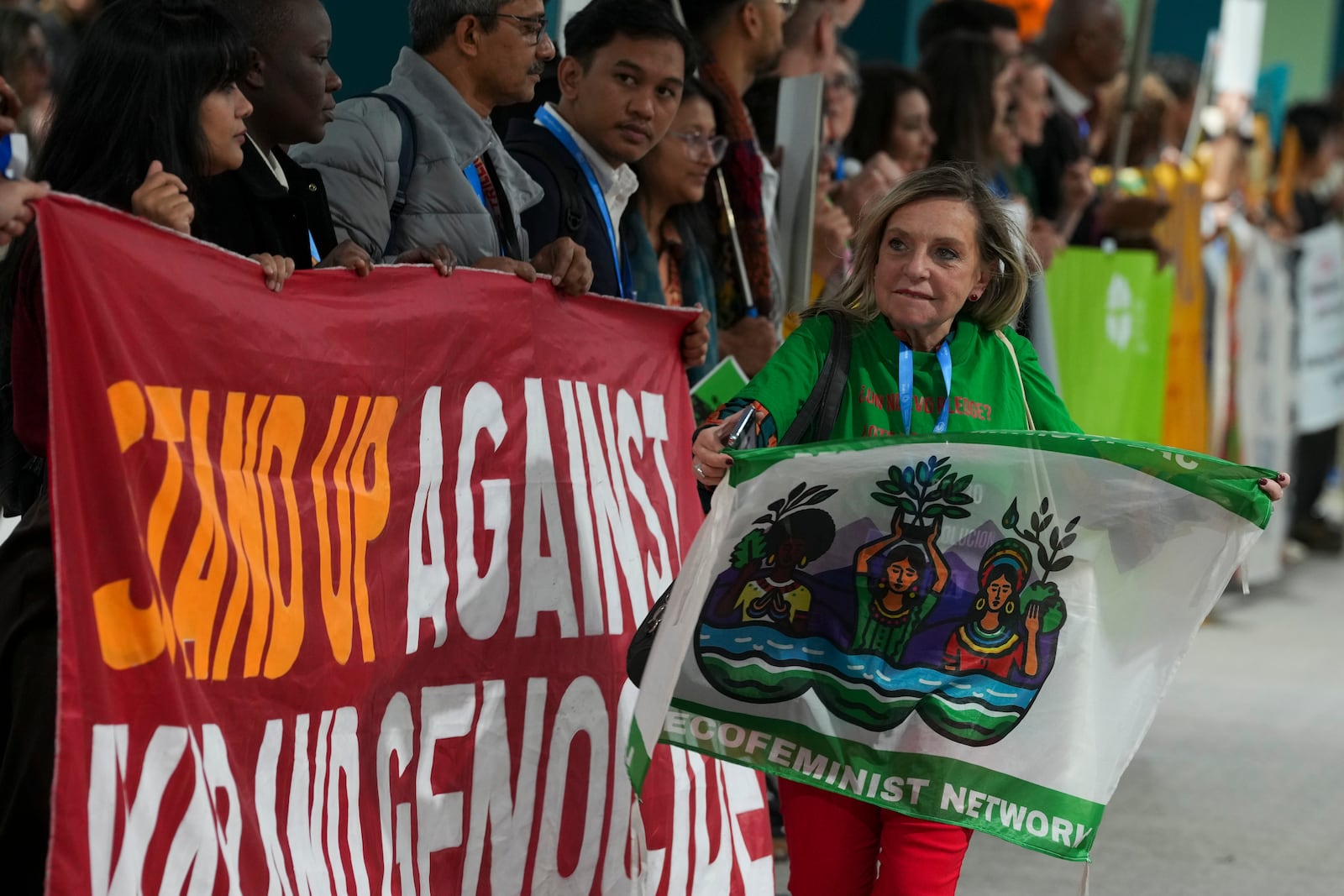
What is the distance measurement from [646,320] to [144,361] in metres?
1.44

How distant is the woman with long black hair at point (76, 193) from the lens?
2.70 m

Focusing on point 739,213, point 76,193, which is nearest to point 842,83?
point 739,213

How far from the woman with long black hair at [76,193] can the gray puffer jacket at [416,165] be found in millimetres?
523

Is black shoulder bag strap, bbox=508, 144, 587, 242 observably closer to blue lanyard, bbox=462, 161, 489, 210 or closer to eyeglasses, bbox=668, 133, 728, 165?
blue lanyard, bbox=462, 161, 489, 210

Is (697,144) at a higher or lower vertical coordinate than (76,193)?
higher

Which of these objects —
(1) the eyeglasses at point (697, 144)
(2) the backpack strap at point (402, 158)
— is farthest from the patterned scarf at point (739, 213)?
(2) the backpack strap at point (402, 158)

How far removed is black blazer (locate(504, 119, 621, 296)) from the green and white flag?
42.3 inches

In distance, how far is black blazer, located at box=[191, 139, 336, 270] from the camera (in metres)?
3.16

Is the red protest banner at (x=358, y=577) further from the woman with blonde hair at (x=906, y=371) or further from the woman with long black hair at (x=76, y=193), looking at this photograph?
the woman with blonde hair at (x=906, y=371)

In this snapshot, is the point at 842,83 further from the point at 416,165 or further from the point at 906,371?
the point at 906,371

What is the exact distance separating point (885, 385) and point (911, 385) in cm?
5

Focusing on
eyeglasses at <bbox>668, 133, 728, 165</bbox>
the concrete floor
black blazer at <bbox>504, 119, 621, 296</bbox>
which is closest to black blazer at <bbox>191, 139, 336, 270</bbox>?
black blazer at <bbox>504, 119, 621, 296</bbox>

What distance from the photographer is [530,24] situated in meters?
3.81

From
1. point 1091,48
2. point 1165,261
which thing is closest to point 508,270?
point 1165,261
